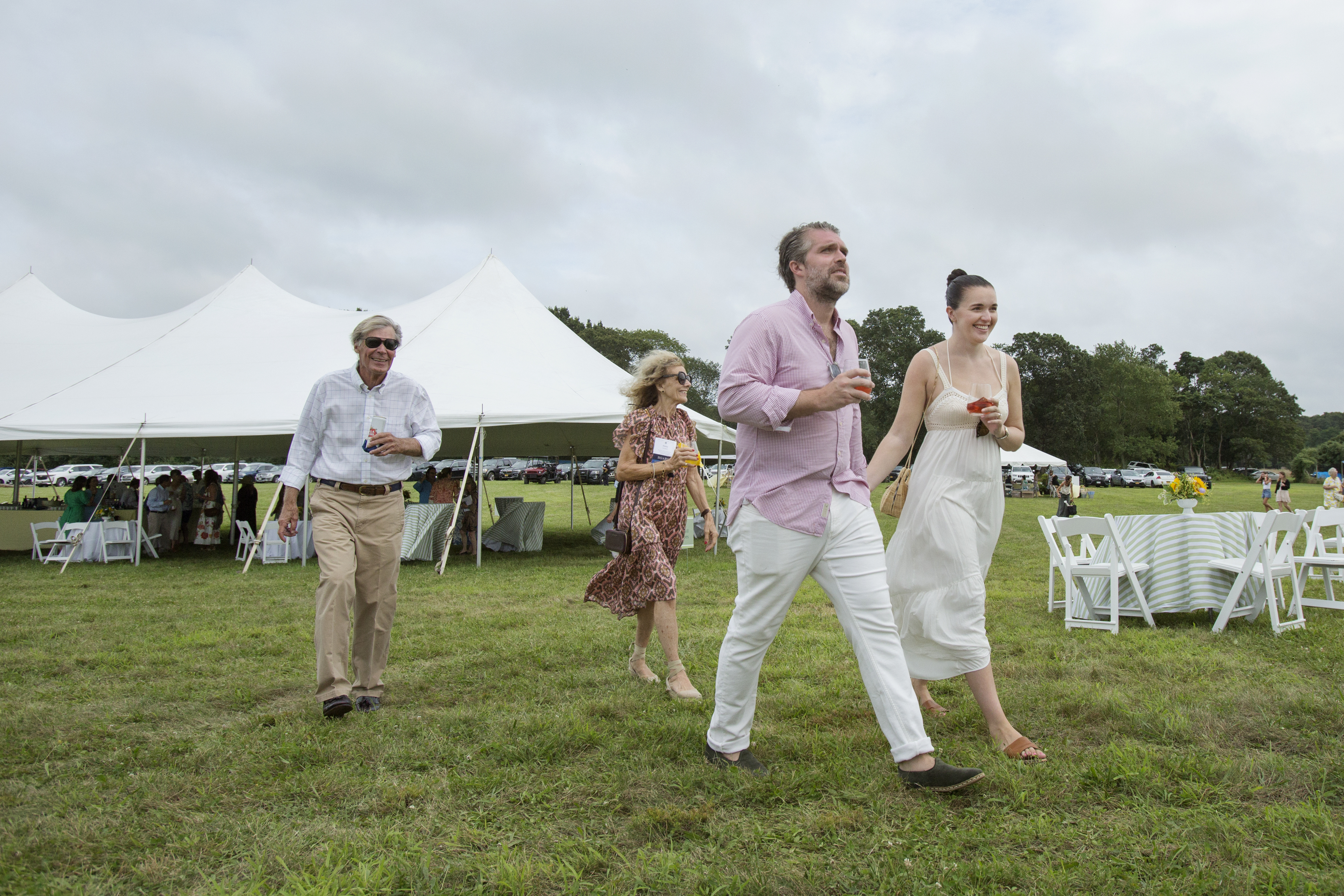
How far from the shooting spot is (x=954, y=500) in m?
3.23

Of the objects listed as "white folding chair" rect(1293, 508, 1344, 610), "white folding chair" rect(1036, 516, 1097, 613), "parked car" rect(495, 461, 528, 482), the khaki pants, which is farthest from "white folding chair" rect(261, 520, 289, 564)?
"parked car" rect(495, 461, 528, 482)

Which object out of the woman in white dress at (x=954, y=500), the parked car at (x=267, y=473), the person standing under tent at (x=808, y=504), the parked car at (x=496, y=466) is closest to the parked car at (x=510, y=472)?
the parked car at (x=496, y=466)

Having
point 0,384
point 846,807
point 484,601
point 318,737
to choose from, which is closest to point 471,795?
point 318,737

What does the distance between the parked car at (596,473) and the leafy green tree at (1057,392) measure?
1117 inches

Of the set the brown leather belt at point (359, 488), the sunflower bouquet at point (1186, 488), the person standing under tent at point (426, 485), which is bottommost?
the person standing under tent at point (426, 485)

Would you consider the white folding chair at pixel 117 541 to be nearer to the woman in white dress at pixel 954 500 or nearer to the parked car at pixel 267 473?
the woman in white dress at pixel 954 500

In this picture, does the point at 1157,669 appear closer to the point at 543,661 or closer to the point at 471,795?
the point at 543,661

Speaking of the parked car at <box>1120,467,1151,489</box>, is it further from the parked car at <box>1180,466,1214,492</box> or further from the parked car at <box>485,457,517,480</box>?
the parked car at <box>485,457,517,480</box>

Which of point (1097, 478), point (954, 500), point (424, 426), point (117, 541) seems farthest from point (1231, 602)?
point (1097, 478)

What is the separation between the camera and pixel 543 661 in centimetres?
489

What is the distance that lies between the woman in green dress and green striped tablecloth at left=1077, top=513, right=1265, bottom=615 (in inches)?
501

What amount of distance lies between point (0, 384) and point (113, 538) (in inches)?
110

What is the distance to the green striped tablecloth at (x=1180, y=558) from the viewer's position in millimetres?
5926

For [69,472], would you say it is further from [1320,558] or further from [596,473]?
[1320,558]
